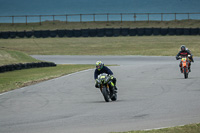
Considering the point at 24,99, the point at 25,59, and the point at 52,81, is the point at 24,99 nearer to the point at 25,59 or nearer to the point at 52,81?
the point at 52,81

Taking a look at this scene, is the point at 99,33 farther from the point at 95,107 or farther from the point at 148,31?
the point at 95,107

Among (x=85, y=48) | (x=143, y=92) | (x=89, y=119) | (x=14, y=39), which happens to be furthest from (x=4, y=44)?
(x=89, y=119)

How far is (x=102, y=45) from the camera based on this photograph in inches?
1949

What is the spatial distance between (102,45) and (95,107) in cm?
3885

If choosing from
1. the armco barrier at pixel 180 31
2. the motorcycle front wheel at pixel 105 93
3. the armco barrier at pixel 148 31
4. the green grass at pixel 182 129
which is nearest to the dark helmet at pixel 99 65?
the motorcycle front wheel at pixel 105 93

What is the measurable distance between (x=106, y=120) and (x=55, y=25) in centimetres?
5586

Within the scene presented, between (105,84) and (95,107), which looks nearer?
(95,107)

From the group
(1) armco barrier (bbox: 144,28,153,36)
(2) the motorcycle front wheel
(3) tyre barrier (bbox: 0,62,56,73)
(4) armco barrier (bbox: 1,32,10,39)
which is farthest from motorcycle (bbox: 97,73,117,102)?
(4) armco barrier (bbox: 1,32,10,39)

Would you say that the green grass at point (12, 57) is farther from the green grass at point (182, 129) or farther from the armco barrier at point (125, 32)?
the armco barrier at point (125, 32)

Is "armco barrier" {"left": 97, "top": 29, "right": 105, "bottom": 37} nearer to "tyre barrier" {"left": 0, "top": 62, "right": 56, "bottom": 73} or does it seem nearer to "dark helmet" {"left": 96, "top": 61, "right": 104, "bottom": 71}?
"tyre barrier" {"left": 0, "top": 62, "right": 56, "bottom": 73}

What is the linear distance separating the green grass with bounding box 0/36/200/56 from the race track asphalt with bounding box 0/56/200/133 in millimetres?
25651

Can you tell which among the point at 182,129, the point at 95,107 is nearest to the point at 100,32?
the point at 95,107

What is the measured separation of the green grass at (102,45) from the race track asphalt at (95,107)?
2565cm

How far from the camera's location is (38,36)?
174ft
